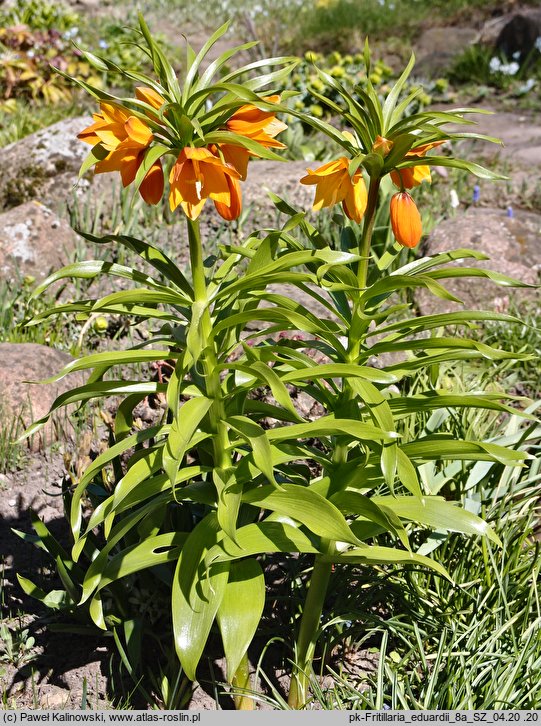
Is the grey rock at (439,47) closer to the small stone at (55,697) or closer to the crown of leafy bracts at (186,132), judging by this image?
the crown of leafy bracts at (186,132)

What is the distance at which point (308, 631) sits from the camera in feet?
6.66

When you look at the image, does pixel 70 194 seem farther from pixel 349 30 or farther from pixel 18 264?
pixel 349 30

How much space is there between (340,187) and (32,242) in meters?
2.71

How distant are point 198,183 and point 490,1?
32.5 ft

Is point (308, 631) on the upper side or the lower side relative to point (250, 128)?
lower

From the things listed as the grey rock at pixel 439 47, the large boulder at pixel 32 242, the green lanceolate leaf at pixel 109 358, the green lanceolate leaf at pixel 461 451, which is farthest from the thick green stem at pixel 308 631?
the grey rock at pixel 439 47

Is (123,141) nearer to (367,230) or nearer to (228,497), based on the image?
(367,230)

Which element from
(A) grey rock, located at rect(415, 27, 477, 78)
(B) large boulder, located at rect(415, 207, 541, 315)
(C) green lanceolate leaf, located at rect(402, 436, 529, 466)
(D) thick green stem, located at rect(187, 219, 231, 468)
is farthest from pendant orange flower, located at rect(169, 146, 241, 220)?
(A) grey rock, located at rect(415, 27, 477, 78)

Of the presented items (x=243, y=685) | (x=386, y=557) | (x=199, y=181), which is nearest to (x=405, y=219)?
(x=199, y=181)

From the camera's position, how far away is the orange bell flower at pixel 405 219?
1673 mm

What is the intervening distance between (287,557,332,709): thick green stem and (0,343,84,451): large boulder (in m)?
1.37

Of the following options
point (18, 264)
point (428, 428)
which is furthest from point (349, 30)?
point (428, 428)

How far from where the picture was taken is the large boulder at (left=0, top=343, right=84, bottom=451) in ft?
9.95

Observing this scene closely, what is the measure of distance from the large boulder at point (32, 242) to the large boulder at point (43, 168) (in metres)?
0.46
